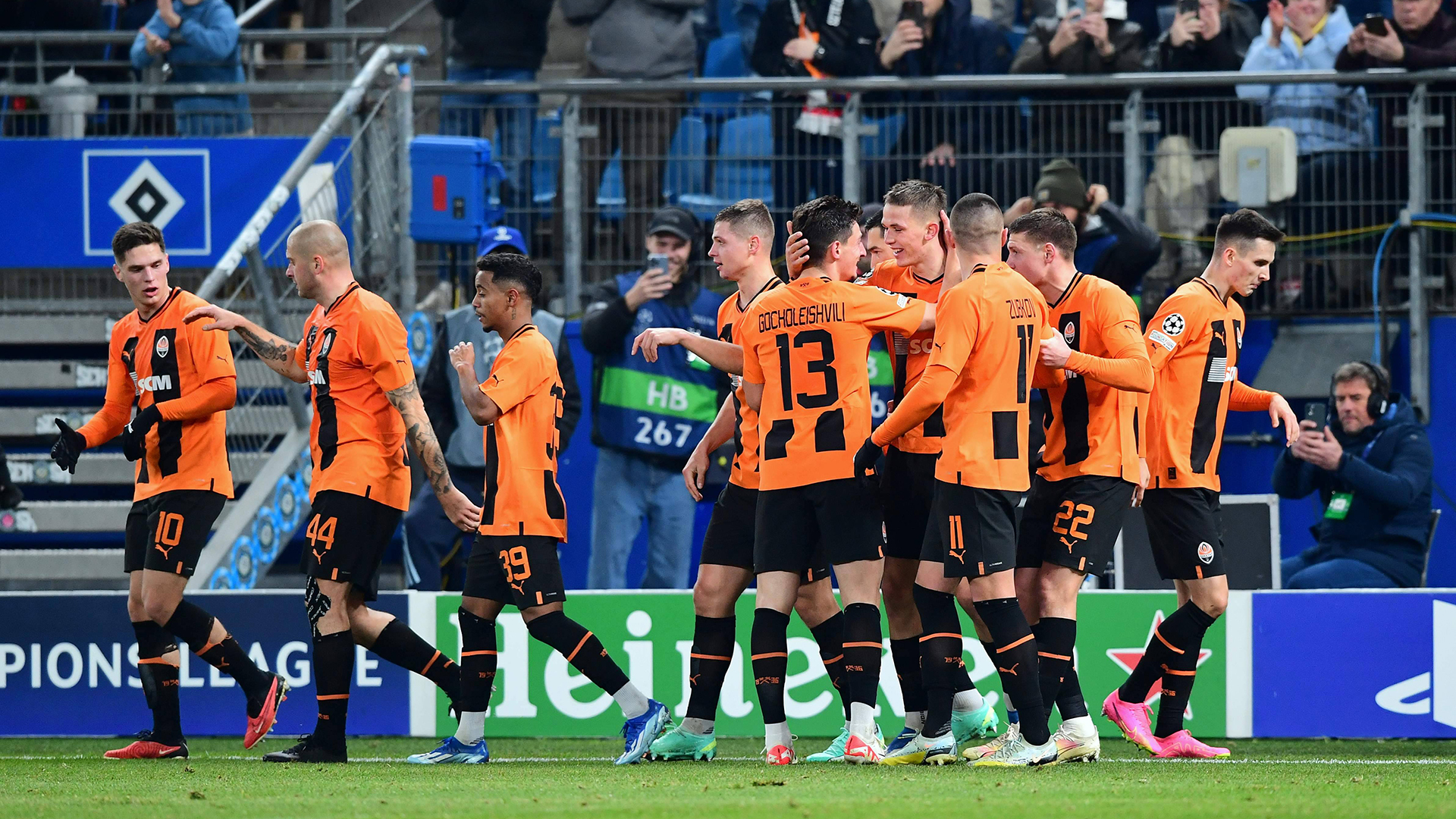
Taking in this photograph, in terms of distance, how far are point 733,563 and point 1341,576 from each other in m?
3.87

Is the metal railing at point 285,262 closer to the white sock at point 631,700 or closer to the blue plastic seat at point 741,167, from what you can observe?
the blue plastic seat at point 741,167

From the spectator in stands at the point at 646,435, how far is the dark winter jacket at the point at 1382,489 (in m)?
3.39

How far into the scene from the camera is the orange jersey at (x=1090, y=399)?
7172mm

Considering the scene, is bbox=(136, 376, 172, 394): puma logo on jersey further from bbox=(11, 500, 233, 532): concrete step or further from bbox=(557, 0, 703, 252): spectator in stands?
bbox=(557, 0, 703, 252): spectator in stands

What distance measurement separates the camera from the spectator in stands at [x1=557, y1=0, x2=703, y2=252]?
11.5m

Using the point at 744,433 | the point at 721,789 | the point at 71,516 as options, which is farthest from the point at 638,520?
the point at 721,789

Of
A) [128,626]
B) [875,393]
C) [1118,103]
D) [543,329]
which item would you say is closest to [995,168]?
[1118,103]

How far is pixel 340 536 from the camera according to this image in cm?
726

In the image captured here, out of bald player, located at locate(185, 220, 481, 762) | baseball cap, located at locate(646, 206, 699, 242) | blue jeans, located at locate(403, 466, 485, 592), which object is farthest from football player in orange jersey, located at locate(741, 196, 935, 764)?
blue jeans, located at locate(403, 466, 485, 592)

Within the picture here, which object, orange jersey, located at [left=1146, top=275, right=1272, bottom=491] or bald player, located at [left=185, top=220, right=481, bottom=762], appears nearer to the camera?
bald player, located at [left=185, top=220, right=481, bottom=762]

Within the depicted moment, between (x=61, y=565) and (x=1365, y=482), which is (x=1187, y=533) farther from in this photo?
(x=61, y=565)

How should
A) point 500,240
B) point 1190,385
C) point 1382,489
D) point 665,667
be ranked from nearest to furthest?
point 1190,385 < point 665,667 < point 1382,489 < point 500,240

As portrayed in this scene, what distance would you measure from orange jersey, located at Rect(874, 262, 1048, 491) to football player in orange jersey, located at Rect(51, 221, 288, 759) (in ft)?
10.1

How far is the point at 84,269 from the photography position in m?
12.4
